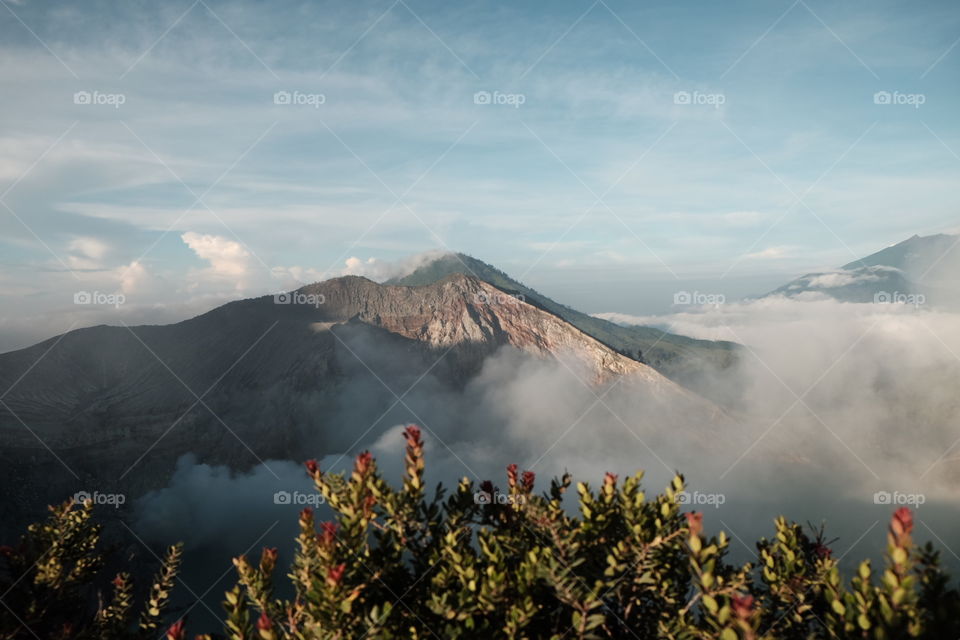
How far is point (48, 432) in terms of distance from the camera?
165500 mm

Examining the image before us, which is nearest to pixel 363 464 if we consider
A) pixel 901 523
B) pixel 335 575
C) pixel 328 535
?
pixel 328 535

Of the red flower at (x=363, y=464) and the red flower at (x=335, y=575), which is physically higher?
the red flower at (x=363, y=464)

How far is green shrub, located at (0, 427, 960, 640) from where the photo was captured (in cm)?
960

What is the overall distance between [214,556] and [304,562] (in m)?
205

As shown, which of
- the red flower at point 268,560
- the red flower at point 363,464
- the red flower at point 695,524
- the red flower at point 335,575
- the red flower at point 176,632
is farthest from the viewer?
the red flower at point 268,560

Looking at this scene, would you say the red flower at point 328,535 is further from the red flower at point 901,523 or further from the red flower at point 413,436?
the red flower at point 901,523

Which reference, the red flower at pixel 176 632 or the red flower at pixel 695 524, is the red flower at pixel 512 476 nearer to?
the red flower at pixel 695 524

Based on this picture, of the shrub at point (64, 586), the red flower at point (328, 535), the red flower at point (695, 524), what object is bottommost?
the shrub at point (64, 586)

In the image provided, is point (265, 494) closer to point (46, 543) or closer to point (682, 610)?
point (46, 543)

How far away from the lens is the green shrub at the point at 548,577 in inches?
378

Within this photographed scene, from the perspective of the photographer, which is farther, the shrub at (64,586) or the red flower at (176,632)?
the shrub at (64,586)

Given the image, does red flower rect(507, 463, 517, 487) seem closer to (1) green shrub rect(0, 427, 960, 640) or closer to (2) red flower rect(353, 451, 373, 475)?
(1) green shrub rect(0, 427, 960, 640)

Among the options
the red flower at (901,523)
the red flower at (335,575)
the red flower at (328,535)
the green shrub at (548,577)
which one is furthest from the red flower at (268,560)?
the red flower at (901,523)

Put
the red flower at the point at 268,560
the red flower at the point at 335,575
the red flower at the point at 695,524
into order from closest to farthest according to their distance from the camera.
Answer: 1. the red flower at the point at 695,524
2. the red flower at the point at 335,575
3. the red flower at the point at 268,560
